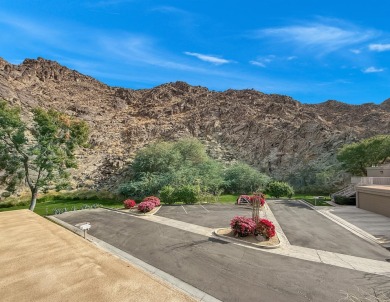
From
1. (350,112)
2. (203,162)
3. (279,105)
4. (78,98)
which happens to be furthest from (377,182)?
(78,98)

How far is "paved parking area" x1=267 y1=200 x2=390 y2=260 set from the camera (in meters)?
13.8

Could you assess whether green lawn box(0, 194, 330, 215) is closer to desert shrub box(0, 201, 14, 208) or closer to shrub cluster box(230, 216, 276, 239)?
desert shrub box(0, 201, 14, 208)

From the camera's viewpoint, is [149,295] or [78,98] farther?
[78,98]

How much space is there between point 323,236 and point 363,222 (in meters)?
6.59

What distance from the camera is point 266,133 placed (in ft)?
228

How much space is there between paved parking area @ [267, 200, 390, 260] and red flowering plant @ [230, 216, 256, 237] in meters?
2.42

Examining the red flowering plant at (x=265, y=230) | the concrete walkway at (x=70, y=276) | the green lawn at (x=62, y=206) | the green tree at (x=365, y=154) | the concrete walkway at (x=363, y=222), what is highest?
the green tree at (x=365, y=154)

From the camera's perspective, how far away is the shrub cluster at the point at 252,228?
15284 mm

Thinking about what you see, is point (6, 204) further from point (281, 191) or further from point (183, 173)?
point (281, 191)

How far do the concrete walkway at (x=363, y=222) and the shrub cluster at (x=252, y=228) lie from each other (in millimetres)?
6226

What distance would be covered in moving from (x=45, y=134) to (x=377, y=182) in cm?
3838

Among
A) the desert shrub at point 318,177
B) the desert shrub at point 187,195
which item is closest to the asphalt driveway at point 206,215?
the desert shrub at point 187,195

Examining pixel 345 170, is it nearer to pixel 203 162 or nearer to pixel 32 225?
pixel 203 162

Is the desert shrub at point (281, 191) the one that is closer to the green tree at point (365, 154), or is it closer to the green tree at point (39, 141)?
the green tree at point (365, 154)
